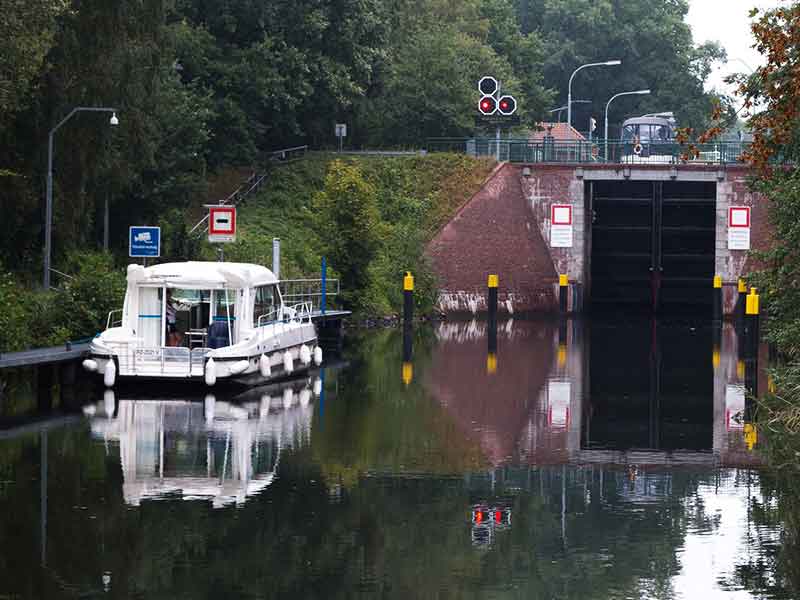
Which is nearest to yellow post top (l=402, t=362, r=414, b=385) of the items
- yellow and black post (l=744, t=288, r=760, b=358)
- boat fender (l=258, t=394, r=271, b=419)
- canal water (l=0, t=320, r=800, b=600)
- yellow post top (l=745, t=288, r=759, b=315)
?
canal water (l=0, t=320, r=800, b=600)

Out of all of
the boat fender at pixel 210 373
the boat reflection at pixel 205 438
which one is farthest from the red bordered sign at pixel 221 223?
the boat fender at pixel 210 373

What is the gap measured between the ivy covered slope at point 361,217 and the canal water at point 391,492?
54.1 feet

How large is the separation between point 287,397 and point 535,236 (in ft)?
98.6

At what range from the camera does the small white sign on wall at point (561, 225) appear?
58.4 metres

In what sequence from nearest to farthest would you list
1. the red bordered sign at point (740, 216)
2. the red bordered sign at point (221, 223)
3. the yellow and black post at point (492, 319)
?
1. the red bordered sign at point (221, 223)
2. the yellow and black post at point (492, 319)
3. the red bordered sign at point (740, 216)

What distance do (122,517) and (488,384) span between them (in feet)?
53.4

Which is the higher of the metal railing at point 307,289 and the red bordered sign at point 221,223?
the red bordered sign at point 221,223

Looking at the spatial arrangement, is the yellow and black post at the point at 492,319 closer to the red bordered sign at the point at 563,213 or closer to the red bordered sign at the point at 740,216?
the red bordered sign at the point at 563,213

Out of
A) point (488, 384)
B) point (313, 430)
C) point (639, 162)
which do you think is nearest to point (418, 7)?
point (639, 162)

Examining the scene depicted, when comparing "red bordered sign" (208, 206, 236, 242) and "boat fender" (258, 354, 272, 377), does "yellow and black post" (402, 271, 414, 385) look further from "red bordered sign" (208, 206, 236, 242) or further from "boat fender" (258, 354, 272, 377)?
"boat fender" (258, 354, 272, 377)

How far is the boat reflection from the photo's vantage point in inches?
757

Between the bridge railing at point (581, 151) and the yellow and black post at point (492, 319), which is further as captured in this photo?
the bridge railing at point (581, 151)

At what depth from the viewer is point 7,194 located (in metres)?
38.7

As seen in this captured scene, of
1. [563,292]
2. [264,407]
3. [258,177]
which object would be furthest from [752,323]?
[258,177]
